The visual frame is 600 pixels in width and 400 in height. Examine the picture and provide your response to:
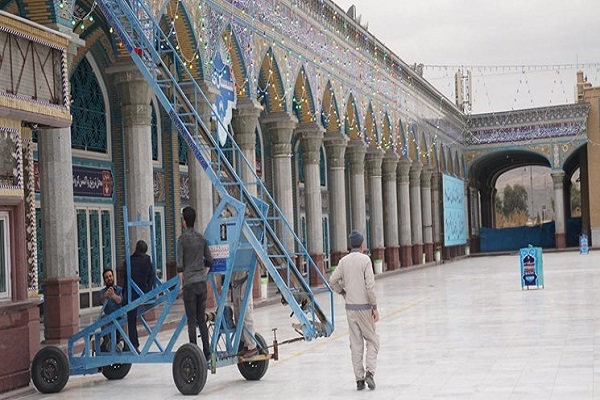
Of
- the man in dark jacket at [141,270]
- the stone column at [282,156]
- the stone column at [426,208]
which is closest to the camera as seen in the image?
the man in dark jacket at [141,270]

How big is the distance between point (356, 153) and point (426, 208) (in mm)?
11849

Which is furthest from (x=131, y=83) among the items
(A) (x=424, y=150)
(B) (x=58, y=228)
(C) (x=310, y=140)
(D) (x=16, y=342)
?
(A) (x=424, y=150)

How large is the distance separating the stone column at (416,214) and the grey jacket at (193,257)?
30444 mm

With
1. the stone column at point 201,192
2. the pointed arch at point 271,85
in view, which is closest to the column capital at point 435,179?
the pointed arch at point 271,85

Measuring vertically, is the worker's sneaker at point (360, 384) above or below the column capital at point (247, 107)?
below

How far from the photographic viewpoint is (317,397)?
866cm

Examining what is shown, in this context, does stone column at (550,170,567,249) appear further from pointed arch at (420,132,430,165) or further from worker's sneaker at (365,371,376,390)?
worker's sneaker at (365,371,376,390)

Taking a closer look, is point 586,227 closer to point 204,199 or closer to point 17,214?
point 204,199

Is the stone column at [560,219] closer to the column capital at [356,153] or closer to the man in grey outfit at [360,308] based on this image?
the column capital at [356,153]

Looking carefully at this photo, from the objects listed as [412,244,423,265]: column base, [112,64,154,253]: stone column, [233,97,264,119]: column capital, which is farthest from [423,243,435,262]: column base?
[112,64,154,253]: stone column

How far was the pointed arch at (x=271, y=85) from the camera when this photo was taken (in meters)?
21.8

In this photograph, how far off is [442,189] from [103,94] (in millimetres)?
27864

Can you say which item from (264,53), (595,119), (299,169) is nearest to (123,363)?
(264,53)

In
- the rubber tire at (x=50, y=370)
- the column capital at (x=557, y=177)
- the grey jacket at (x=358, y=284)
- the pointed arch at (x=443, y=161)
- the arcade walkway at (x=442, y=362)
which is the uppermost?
the pointed arch at (x=443, y=161)
